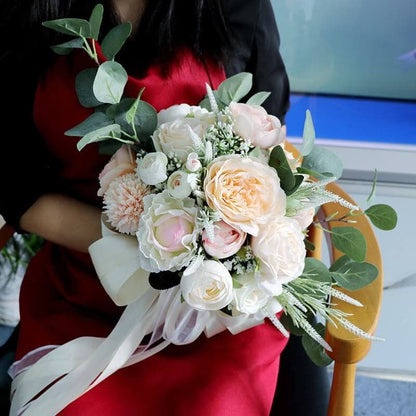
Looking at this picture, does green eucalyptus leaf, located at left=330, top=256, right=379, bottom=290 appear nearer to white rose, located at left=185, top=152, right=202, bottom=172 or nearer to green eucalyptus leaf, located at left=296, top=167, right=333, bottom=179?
green eucalyptus leaf, located at left=296, top=167, right=333, bottom=179

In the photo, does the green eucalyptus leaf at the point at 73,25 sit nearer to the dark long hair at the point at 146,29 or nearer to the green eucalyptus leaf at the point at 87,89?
the green eucalyptus leaf at the point at 87,89

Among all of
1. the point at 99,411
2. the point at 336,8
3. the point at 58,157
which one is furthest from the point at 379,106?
the point at 99,411

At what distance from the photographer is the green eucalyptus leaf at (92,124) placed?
840mm

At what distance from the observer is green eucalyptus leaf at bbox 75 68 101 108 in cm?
90

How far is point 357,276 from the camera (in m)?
0.92

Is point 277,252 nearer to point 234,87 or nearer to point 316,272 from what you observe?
point 316,272

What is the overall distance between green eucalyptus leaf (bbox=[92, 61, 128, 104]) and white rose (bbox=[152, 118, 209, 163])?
0.08 meters

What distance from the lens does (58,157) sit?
1106 mm

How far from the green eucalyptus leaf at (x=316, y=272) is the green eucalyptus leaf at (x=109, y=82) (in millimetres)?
355

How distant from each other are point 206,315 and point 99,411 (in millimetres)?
215

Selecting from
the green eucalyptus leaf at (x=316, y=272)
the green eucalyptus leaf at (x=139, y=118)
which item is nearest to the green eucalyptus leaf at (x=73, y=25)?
the green eucalyptus leaf at (x=139, y=118)

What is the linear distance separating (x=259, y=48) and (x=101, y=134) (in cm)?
52

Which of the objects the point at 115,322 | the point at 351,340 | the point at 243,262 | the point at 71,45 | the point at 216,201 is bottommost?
the point at 115,322

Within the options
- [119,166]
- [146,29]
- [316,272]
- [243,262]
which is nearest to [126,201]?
[119,166]
